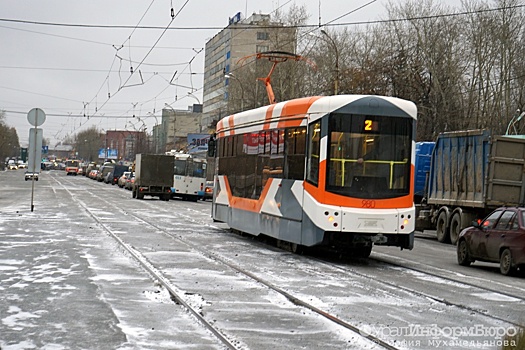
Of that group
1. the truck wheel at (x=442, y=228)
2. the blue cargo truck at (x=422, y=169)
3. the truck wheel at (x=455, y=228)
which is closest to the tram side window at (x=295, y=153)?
the truck wheel at (x=455, y=228)

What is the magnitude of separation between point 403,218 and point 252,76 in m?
55.6

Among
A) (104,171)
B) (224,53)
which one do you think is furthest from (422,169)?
(224,53)

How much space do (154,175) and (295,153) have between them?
35598 millimetres

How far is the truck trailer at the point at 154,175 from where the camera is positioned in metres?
53.3

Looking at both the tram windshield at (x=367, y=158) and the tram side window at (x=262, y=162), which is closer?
the tram windshield at (x=367, y=158)

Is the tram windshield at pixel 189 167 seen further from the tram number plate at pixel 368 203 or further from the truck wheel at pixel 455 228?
the tram number plate at pixel 368 203

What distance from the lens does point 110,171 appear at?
9956 centimetres

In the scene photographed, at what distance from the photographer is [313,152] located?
17.9 metres

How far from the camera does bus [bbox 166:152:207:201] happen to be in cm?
5484

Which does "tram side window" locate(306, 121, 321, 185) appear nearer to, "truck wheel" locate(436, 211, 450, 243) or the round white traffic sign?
"truck wheel" locate(436, 211, 450, 243)

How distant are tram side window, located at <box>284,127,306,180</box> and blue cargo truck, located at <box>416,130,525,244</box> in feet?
28.6

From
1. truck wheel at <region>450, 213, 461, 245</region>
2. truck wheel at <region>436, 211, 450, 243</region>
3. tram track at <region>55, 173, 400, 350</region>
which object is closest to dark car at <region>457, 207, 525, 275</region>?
tram track at <region>55, 173, 400, 350</region>

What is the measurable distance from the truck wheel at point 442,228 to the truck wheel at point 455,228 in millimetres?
587

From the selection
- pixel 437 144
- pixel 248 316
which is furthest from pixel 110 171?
pixel 248 316
